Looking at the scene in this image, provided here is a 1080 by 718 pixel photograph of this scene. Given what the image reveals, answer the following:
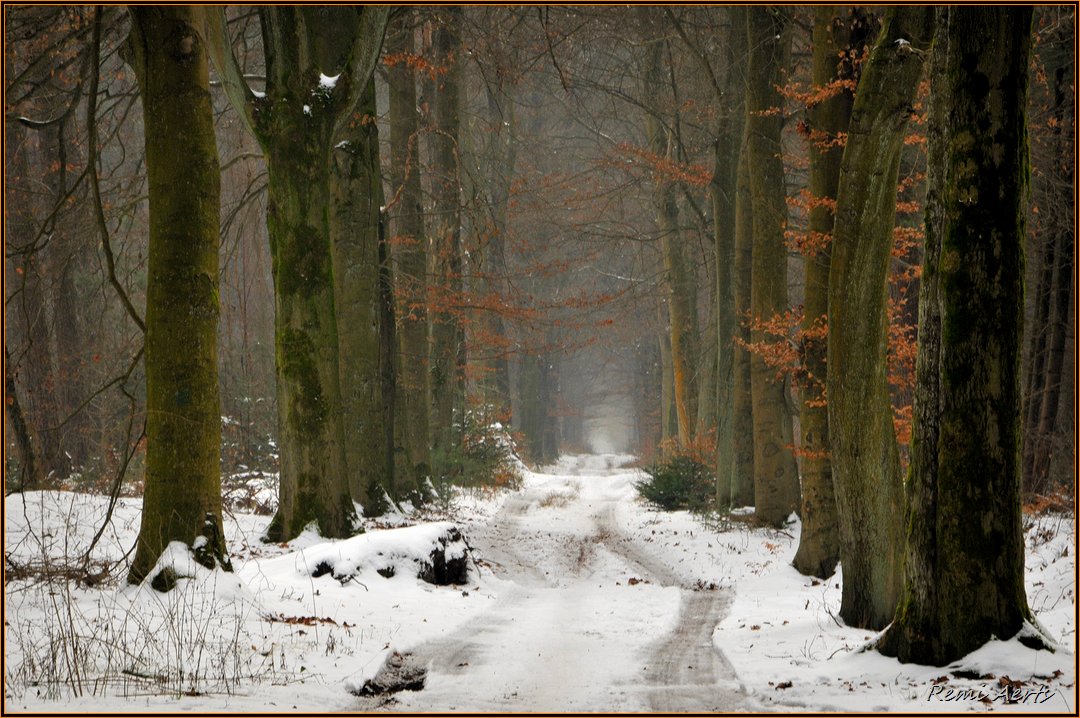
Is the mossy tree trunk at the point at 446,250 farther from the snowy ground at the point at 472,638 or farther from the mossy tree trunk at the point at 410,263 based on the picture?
the snowy ground at the point at 472,638

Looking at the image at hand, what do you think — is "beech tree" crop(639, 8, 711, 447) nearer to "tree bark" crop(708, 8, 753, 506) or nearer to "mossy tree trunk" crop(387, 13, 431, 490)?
"tree bark" crop(708, 8, 753, 506)

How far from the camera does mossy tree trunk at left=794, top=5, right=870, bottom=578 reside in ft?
32.8

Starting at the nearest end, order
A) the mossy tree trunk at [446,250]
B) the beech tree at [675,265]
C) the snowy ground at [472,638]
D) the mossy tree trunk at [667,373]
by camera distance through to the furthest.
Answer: the snowy ground at [472,638] < the mossy tree trunk at [446,250] < the beech tree at [675,265] < the mossy tree trunk at [667,373]

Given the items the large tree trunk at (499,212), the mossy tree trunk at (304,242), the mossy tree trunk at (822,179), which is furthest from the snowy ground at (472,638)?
the large tree trunk at (499,212)

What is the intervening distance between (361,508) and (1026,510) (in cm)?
963

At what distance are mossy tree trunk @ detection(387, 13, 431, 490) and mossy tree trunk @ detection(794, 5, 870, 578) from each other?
7.65m

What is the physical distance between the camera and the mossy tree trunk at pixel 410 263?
16.6 meters

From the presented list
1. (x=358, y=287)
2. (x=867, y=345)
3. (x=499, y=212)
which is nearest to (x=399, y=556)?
(x=867, y=345)

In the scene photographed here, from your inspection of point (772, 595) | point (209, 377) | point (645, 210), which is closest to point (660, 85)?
point (645, 210)

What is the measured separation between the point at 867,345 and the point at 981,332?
8.73 feet

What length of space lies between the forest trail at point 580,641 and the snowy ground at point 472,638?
3 cm

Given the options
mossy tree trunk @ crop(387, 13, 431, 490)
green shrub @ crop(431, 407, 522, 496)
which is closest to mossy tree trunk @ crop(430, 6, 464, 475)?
green shrub @ crop(431, 407, 522, 496)

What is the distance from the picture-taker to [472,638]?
7.37 m

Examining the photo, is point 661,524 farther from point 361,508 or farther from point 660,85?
point 660,85
